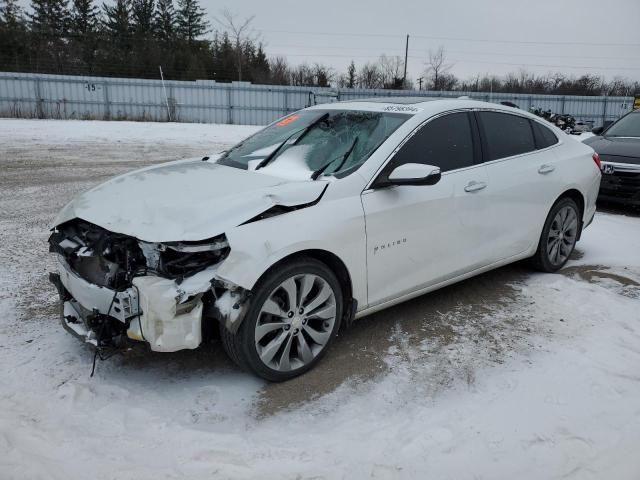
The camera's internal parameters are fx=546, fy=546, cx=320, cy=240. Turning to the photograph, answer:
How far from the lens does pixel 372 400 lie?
3.15 m

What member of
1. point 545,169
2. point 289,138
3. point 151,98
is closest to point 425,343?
point 289,138

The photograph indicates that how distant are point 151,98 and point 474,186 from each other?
954 inches

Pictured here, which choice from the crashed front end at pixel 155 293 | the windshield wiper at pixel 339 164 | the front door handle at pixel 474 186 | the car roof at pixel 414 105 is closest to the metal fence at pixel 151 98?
the car roof at pixel 414 105

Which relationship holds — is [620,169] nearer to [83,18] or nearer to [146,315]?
[146,315]

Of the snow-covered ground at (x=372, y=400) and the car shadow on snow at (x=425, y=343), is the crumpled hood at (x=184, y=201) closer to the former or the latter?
the snow-covered ground at (x=372, y=400)

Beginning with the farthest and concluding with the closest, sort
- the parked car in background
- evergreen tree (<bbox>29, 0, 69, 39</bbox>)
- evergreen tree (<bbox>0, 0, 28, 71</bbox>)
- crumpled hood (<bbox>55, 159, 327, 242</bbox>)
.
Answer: evergreen tree (<bbox>29, 0, 69, 39</bbox>) < evergreen tree (<bbox>0, 0, 28, 71</bbox>) < the parked car in background < crumpled hood (<bbox>55, 159, 327, 242</bbox>)

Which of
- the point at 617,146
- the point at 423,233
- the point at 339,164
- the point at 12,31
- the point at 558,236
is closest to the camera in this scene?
the point at 339,164

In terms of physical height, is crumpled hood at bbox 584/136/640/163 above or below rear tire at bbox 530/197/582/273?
above

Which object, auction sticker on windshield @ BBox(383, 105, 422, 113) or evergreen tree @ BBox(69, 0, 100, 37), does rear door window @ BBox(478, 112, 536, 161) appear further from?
evergreen tree @ BBox(69, 0, 100, 37)

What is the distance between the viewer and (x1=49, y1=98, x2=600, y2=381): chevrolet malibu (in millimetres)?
2957

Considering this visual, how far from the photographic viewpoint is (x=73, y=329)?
3.28 metres

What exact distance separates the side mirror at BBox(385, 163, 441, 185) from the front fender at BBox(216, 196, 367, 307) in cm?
31

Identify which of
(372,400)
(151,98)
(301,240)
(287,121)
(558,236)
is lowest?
(372,400)

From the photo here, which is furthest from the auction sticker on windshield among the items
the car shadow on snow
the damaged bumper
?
the damaged bumper
